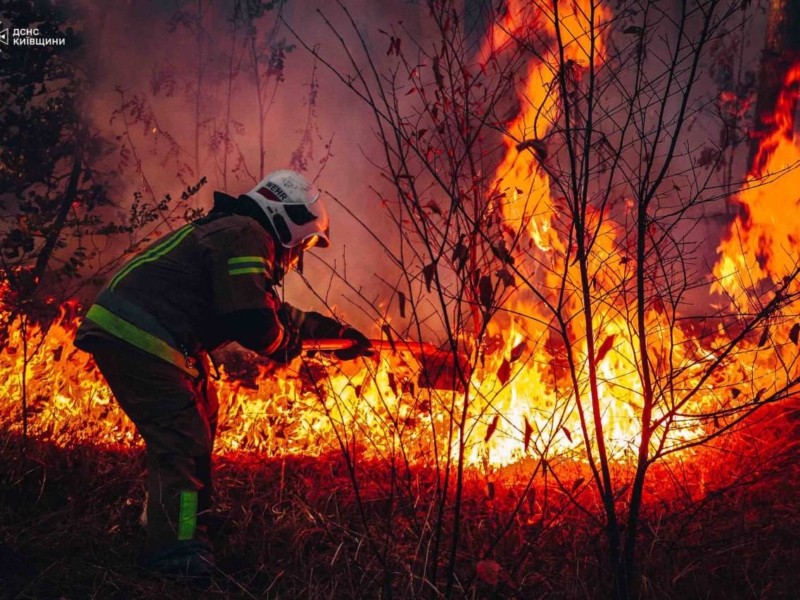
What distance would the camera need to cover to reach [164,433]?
366cm

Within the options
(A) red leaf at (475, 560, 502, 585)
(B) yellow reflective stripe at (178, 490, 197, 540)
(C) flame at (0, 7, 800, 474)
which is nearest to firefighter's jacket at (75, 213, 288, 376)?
(B) yellow reflective stripe at (178, 490, 197, 540)

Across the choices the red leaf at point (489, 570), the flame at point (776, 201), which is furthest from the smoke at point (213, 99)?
the red leaf at point (489, 570)

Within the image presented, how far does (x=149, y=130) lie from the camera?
893 centimetres

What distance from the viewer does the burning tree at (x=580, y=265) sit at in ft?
8.91

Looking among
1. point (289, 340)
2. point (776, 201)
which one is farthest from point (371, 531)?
point (776, 201)

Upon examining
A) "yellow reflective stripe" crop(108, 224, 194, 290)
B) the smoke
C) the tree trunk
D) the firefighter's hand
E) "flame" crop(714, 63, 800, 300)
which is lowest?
the firefighter's hand

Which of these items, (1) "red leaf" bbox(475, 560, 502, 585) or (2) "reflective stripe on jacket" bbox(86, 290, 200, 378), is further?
(2) "reflective stripe on jacket" bbox(86, 290, 200, 378)

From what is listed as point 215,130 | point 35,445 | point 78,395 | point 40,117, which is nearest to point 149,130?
point 215,130

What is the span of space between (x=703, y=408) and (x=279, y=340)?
341 centimetres

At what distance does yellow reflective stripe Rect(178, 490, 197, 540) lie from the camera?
11.7ft

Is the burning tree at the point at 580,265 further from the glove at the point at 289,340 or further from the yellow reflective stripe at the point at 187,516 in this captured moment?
the yellow reflective stripe at the point at 187,516

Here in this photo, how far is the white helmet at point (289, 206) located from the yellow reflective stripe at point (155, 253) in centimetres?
44

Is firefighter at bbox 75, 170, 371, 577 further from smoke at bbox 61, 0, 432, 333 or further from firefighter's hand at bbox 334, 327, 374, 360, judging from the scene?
smoke at bbox 61, 0, 432, 333

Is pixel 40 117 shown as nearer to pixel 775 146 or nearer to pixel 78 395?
pixel 78 395
